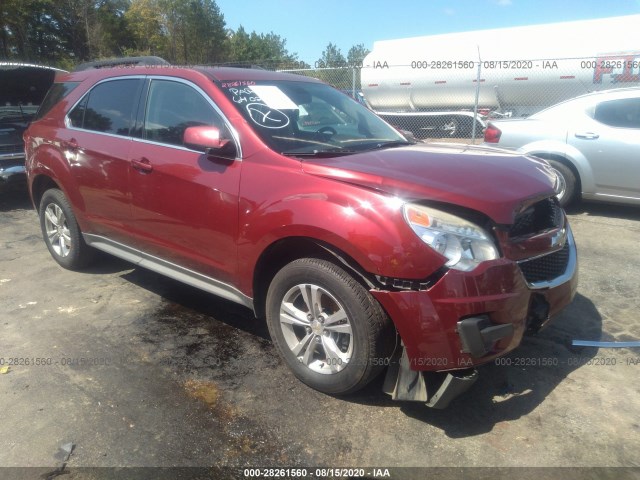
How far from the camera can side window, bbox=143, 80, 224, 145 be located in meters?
3.46

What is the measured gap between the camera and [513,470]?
7.86 ft

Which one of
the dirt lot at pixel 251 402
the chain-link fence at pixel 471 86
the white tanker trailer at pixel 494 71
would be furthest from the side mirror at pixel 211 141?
the white tanker trailer at pixel 494 71

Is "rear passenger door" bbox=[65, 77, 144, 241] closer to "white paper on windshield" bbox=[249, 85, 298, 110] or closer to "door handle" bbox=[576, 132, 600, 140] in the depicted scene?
"white paper on windshield" bbox=[249, 85, 298, 110]

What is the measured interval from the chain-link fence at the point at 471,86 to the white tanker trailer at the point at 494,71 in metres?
0.02

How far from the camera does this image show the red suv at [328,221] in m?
2.48

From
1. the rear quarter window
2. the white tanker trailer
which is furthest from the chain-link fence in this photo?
the rear quarter window

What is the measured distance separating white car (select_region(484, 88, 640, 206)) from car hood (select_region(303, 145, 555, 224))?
11.9ft

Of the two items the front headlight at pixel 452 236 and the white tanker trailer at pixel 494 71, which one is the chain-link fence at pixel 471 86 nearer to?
the white tanker trailer at pixel 494 71

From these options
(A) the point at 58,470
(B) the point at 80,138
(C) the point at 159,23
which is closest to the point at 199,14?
(C) the point at 159,23

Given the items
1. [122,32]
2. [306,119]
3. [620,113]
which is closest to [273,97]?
[306,119]

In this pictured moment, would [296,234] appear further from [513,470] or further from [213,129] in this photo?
[513,470]

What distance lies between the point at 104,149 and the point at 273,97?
1.47 m

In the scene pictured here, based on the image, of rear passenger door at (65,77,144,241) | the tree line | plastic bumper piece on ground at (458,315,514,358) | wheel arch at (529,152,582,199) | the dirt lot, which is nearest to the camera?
plastic bumper piece on ground at (458,315,514,358)

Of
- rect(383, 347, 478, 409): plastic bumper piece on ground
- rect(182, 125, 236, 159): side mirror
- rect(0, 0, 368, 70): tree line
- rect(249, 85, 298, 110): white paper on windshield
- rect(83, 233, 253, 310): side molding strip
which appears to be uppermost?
rect(0, 0, 368, 70): tree line
